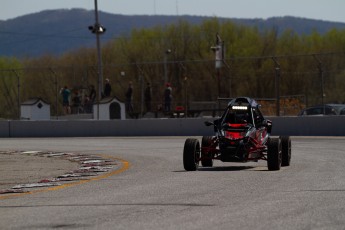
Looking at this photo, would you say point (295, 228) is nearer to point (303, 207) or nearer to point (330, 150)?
point (303, 207)

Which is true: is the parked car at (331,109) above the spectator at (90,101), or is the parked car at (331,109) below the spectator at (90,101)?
below

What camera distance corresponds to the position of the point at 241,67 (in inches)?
2128

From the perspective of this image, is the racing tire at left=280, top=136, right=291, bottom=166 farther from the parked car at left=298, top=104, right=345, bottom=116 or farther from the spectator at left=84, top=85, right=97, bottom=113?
the spectator at left=84, top=85, right=97, bottom=113

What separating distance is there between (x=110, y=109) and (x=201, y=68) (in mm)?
12373

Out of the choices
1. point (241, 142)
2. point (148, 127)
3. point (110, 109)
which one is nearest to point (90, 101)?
point (110, 109)

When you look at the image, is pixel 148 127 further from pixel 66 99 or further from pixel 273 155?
pixel 273 155

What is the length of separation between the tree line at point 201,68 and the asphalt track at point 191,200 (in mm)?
22654

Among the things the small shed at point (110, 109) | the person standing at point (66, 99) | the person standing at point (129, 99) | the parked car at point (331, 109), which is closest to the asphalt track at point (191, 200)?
the parked car at point (331, 109)

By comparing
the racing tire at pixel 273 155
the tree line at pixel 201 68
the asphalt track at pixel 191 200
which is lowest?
the asphalt track at pixel 191 200

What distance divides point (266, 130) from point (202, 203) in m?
7.70

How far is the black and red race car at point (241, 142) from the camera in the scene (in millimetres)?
17844

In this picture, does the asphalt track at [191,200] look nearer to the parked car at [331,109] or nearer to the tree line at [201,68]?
the parked car at [331,109]

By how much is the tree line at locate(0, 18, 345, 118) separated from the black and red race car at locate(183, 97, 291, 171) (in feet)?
68.3

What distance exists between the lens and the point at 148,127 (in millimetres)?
38969
